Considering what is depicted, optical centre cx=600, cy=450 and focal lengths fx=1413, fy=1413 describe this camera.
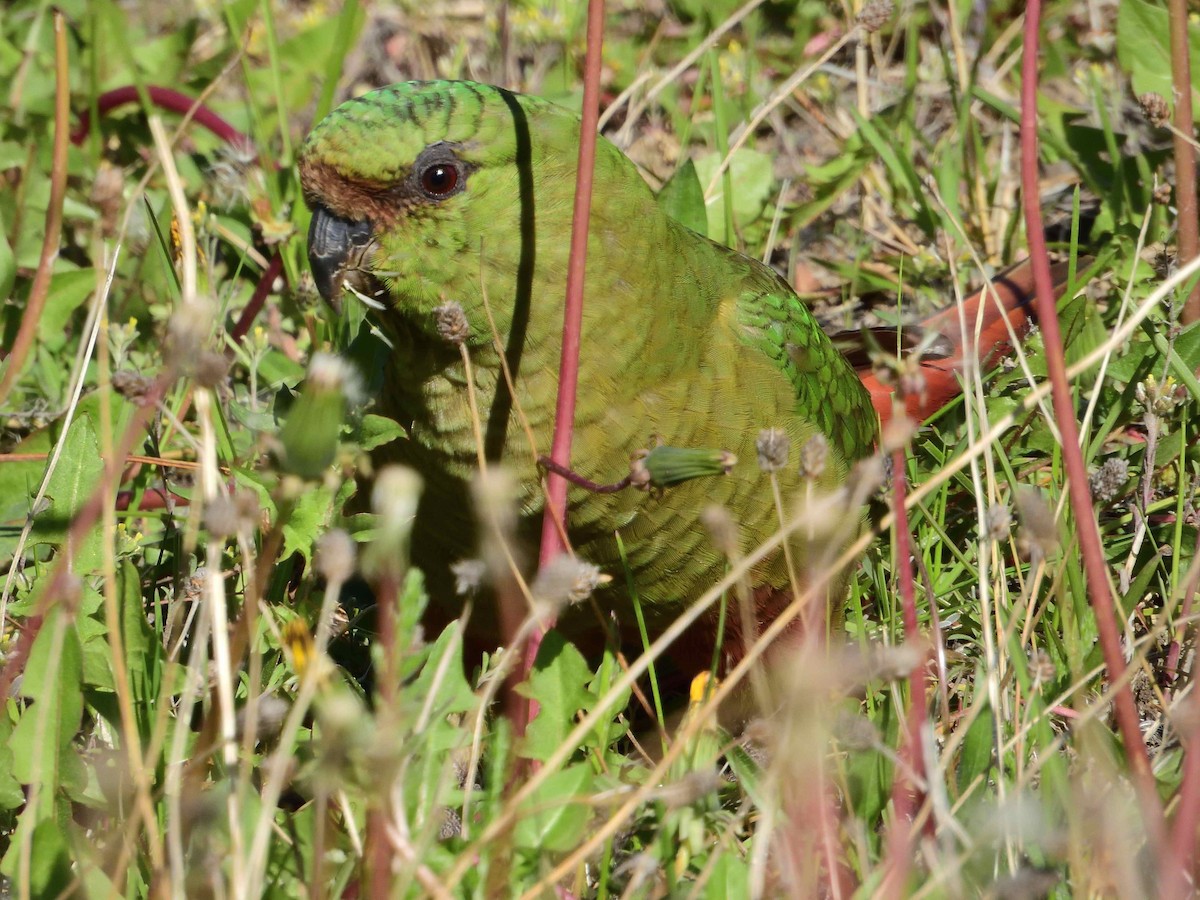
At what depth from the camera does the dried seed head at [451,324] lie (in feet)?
6.43

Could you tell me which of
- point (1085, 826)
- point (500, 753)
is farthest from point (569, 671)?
point (1085, 826)

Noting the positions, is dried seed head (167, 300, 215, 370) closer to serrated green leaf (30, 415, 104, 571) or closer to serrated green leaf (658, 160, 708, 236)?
serrated green leaf (30, 415, 104, 571)

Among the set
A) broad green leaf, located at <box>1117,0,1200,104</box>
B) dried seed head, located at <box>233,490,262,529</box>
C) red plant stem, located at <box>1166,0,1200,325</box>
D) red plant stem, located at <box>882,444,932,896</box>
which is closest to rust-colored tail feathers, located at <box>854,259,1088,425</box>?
red plant stem, located at <box>1166,0,1200,325</box>

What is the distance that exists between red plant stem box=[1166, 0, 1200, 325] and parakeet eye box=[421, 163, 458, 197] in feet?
4.91

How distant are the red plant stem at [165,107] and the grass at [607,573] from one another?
4 centimetres

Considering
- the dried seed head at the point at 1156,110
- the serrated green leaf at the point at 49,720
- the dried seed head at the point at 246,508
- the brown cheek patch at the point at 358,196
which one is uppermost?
the dried seed head at the point at 1156,110

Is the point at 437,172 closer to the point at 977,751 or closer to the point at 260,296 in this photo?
the point at 260,296

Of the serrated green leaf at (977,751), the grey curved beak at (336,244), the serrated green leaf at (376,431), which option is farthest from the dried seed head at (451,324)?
the serrated green leaf at (977,751)

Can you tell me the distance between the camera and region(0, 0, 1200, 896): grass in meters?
1.56

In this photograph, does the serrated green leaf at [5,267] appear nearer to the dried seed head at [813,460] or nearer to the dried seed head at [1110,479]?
the dried seed head at [813,460]

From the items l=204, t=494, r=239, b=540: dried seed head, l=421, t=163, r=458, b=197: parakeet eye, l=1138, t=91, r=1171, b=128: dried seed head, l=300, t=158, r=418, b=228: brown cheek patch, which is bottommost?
l=204, t=494, r=239, b=540: dried seed head

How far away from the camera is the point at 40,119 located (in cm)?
370

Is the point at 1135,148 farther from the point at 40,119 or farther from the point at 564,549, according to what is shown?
the point at 40,119

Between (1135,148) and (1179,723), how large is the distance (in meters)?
2.29
